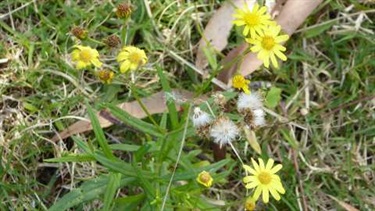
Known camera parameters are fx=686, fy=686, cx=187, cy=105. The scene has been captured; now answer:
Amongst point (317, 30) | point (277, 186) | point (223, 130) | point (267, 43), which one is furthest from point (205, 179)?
point (317, 30)

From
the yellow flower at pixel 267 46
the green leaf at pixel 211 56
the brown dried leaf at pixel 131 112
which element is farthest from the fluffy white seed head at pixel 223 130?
the green leaf at pixel 211 56

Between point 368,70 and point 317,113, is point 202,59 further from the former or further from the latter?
point 368,70

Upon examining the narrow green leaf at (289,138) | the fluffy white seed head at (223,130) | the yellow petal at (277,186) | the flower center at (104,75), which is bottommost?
the narrow green leaf at (289,138)

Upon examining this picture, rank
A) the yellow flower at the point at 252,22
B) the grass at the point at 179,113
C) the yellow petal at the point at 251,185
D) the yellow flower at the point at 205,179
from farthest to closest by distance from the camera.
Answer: the grass at the point at 179,113 → the yellow flower at the point at 252,22 → the yellow petal at the point at 251,185 → the yellow flower at the point at 205,179

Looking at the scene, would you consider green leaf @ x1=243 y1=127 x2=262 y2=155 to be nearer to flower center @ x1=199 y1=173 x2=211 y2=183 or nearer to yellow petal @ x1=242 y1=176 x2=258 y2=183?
yellow petal @ x1=242 y1=176 x2=258 y2=183

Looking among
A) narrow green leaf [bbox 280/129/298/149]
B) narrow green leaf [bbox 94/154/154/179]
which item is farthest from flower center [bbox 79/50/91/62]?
narrow green leaf [bbox 280/129/298/149]

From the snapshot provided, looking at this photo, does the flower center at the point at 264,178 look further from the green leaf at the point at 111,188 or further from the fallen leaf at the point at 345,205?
the fallen leaf at the point at 345,205

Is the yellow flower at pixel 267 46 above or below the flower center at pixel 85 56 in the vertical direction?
below

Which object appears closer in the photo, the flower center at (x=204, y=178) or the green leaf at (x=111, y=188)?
the flower center at (x=204, y=178)
